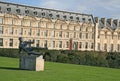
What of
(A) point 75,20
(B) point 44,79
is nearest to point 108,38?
(A) point 75,20

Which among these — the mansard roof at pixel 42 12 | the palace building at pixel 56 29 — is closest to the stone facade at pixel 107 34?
the palace building at pixel 56 29

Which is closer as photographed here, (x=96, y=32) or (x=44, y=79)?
(x=44, y=79)

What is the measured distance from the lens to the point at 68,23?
86812 millimetres

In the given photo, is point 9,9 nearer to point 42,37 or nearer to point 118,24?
point 42,37

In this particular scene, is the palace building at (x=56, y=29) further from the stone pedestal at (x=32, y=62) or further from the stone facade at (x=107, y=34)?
the stone pedestal at (x=32, y=62)

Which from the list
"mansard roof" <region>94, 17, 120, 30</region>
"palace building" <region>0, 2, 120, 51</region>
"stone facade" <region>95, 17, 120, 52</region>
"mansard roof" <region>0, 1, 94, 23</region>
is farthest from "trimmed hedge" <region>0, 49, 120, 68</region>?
"mansard roof" <region>94, 17, 120, 30</region>

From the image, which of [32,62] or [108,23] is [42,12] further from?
[32,62]

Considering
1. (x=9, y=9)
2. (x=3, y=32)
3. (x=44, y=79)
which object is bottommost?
(x=44, y=79)

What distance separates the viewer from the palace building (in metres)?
73.7

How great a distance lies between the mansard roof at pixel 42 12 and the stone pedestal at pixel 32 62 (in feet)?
168

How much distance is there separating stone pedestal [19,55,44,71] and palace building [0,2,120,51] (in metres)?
49.9

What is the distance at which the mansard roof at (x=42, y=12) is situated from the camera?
244 ft

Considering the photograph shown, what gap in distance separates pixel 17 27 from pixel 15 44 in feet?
13.3

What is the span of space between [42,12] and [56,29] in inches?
233
